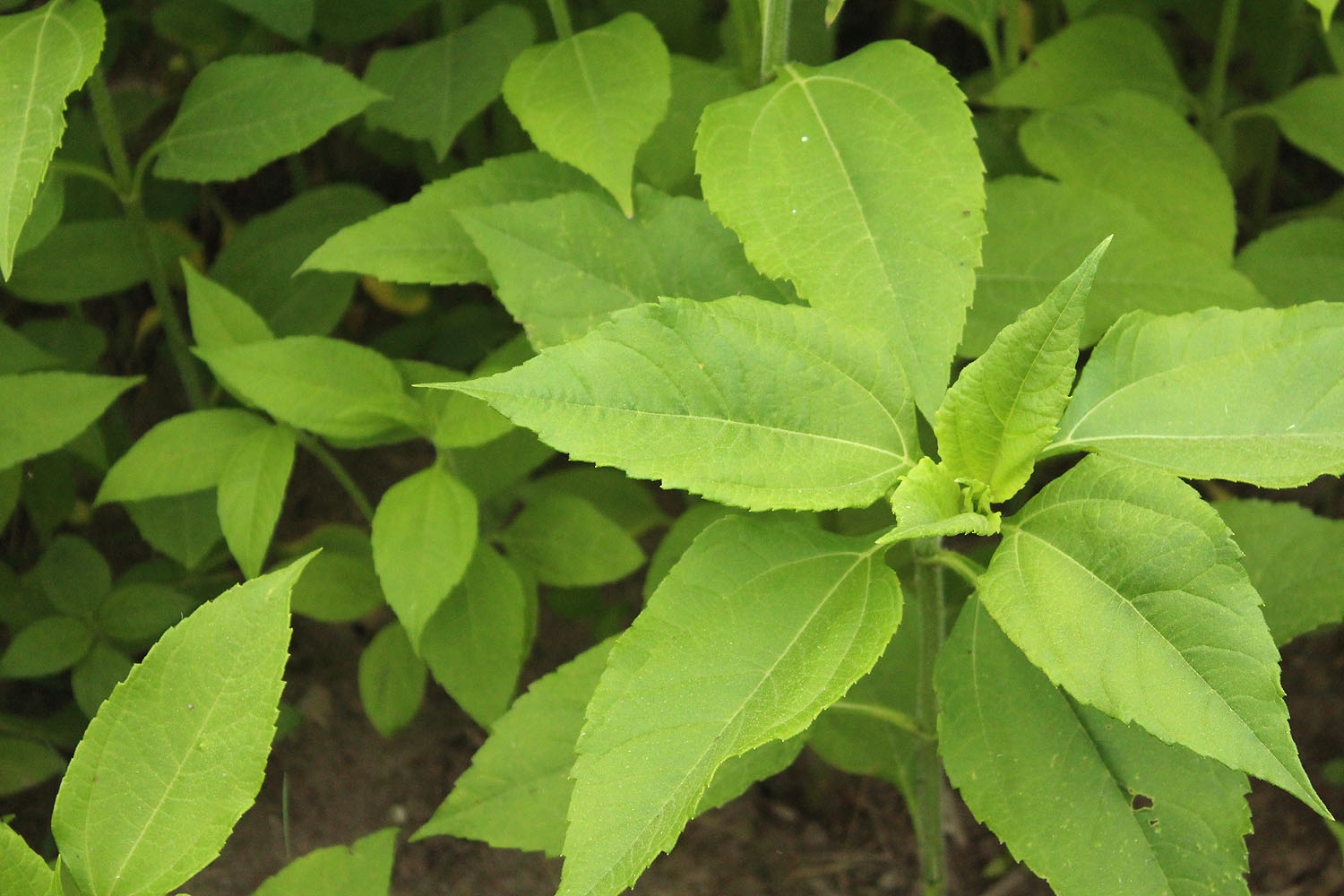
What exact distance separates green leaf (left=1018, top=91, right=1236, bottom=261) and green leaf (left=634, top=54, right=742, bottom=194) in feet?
1.83

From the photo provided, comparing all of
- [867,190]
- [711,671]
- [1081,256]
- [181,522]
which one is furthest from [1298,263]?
[181,522]

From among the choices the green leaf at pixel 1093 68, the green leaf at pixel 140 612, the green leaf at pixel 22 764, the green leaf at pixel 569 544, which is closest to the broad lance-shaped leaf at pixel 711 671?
the green leaf at pixel 569 544

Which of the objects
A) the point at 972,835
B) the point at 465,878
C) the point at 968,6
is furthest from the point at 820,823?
the point at 968,6

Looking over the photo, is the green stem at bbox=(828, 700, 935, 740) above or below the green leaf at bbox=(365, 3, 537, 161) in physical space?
below

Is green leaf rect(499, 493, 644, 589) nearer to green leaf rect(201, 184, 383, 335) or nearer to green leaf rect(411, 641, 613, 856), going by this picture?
green leaf rect(411, 641, 613, 856)

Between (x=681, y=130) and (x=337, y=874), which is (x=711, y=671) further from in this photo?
(x=681, y=130)

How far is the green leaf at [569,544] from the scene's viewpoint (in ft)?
6.59

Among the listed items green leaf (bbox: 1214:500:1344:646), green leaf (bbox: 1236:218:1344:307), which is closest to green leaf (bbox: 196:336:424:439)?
green leaf (bbox: 1214:500:1344:646)

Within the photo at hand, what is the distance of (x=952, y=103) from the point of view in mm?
1578

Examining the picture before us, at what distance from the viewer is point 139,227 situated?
2.19 meters

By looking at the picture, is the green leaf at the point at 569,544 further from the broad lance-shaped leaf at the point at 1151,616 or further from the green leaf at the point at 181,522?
the broad lance-shaped leaf at the point at 1151,616

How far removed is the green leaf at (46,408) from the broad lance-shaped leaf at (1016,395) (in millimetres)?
1300

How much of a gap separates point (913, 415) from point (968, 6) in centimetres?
106

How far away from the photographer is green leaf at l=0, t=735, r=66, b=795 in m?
2.15
